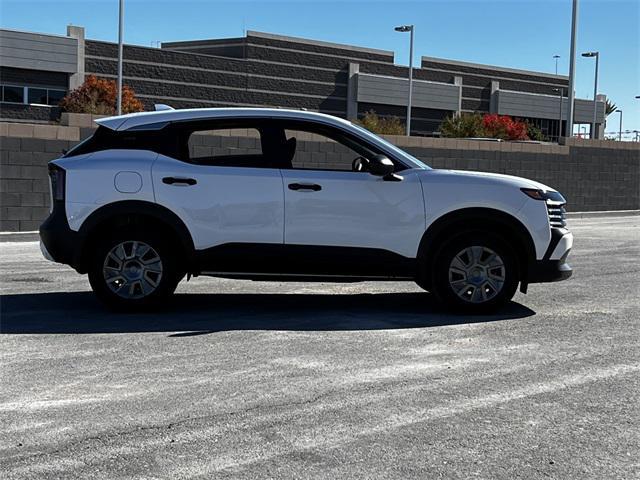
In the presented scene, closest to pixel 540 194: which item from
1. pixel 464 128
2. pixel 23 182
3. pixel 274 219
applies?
pixel 274 219

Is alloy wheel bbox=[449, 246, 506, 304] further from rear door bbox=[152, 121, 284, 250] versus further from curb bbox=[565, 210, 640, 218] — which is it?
curb bbox=[565, 210, 640, 218]

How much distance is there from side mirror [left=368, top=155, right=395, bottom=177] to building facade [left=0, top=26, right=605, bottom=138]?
44.9m

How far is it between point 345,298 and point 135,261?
8.18 ft

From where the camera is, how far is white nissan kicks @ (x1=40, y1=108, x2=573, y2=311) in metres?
8.16

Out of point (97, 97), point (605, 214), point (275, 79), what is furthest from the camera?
point (275, 79)

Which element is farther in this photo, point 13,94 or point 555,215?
point 13,94

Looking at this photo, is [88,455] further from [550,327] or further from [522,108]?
[522,108]

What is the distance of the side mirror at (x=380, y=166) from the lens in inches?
322

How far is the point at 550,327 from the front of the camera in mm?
7957

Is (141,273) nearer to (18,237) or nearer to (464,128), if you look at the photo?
(18,237)

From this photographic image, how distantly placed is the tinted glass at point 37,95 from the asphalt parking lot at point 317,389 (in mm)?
44988

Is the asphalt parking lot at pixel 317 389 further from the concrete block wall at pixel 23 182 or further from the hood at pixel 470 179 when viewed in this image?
the concrete block wall at pixel 23 182

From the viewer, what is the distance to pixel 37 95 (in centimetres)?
5181

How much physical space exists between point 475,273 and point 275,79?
190 feet
